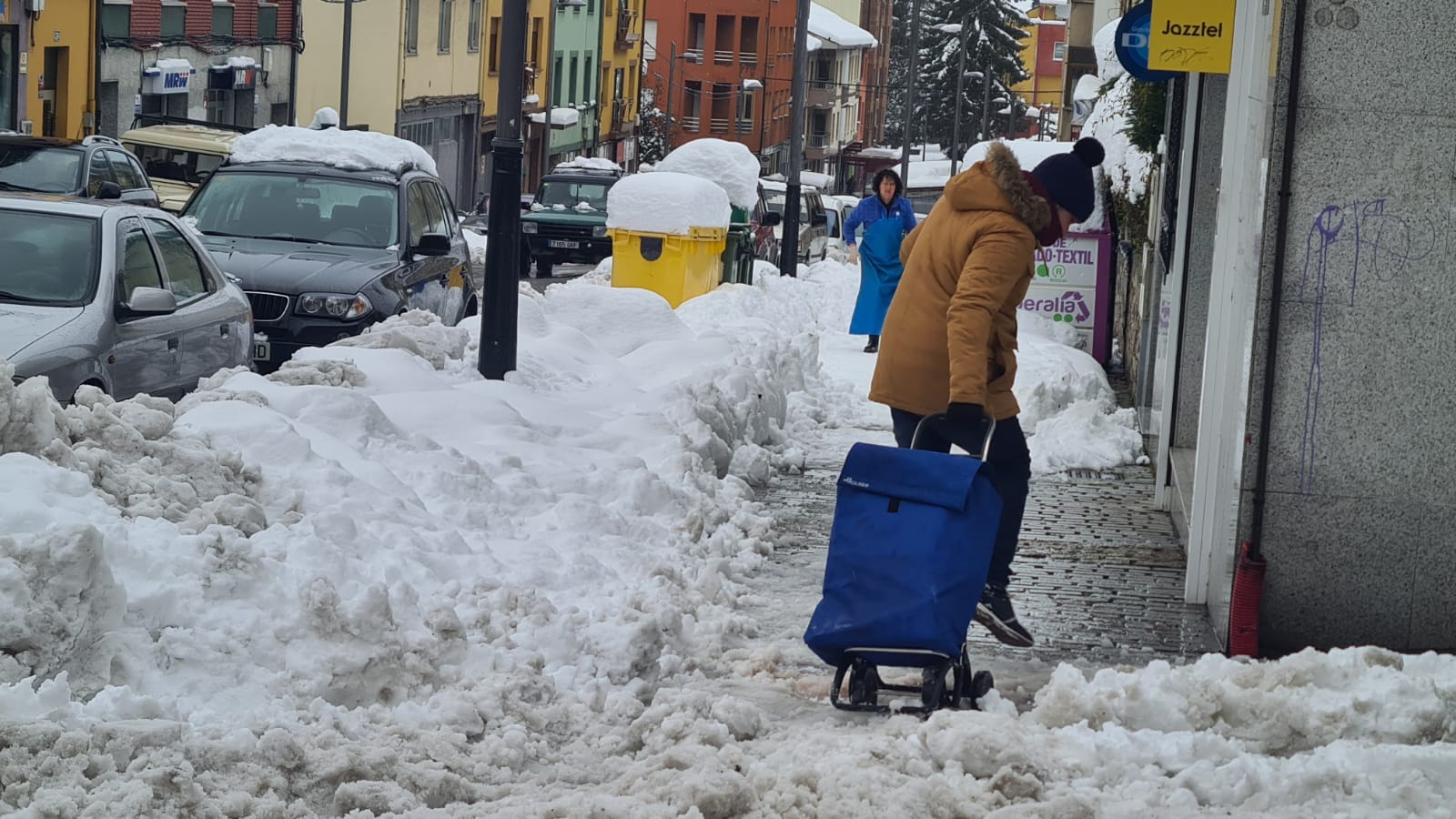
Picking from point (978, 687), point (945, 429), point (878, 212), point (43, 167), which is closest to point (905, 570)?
point (978, 687)

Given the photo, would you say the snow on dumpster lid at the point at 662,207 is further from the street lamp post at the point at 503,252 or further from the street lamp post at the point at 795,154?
the street lamp post at the point at 503,252

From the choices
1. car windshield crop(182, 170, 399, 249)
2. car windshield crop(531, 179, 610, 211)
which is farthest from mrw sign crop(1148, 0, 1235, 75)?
car windshield crop(531, 179, 610, 211)

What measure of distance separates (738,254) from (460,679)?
1628 cm

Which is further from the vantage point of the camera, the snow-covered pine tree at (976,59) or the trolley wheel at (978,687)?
the snow-covered pine tree at (976,59)

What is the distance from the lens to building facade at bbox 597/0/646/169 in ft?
241

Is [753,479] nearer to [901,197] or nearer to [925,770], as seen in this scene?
[925,770]

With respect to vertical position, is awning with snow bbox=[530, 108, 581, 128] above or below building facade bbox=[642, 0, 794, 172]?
below

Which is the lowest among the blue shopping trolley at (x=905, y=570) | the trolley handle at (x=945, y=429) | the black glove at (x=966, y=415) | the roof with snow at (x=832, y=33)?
the blue shopping trolley at (x=905, y=570)

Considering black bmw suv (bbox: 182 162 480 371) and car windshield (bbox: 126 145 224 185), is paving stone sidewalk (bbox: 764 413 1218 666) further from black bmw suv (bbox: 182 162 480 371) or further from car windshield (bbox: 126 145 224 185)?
car windshield (bbox: 126 145 224 185)

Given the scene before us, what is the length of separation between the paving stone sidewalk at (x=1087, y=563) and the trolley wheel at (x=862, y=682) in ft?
3.36

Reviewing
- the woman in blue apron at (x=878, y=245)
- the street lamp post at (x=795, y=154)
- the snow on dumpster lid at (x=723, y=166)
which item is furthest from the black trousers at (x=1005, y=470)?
the street lamp post at (x=795, y=154)

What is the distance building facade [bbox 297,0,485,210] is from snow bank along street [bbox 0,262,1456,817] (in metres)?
38.2

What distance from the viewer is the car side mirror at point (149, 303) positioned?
877 centimetres

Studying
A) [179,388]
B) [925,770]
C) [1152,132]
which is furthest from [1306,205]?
[1152,132]
